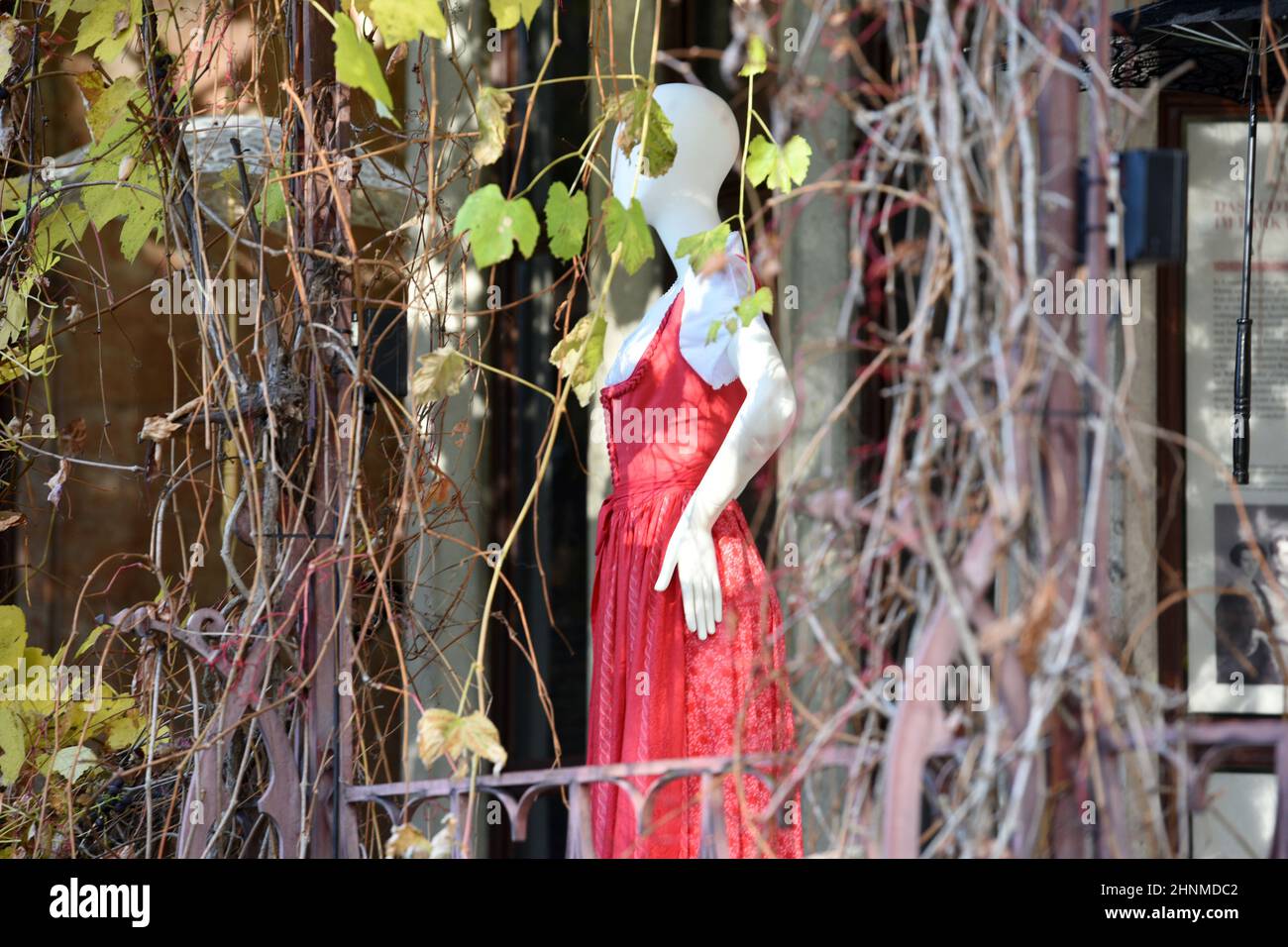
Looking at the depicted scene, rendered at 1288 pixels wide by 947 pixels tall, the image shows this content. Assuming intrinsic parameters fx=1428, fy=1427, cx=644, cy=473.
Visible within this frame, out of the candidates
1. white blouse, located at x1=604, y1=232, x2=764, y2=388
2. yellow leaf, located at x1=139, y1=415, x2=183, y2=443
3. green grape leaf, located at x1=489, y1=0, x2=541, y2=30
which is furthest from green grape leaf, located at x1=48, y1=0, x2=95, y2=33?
white blouse, located at x1=604, y1=232, x2=764, y2=388

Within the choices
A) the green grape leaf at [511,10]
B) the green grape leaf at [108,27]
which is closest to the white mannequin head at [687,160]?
the green grape leaf at [511,10]

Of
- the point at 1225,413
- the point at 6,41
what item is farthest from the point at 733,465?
the point at 1225,413

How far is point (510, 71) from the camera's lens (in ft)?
10.8

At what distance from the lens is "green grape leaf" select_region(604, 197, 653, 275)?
5.82 ft

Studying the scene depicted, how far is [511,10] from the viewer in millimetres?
1837

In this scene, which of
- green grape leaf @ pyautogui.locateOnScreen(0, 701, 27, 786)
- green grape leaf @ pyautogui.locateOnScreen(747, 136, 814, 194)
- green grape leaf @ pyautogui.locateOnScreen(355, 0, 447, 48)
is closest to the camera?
green grape leaf @ pyautogui.locateOnScreen(355, 0, 447, 48)

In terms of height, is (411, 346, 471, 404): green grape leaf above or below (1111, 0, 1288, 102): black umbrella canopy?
below

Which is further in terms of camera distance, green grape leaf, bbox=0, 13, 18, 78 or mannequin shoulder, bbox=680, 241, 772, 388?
green grape leaf, bbox=0, 13, 18, 78

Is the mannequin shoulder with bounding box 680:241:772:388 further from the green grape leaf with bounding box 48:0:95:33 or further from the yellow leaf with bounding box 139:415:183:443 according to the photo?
the green grape leaf with bounding box 48:0:95:33

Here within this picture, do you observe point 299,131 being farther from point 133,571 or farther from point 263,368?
point 133,571

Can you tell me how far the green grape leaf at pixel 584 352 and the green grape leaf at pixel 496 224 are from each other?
8.0 inches

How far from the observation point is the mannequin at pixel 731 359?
6.82ft

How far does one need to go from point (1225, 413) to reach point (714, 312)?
5.43 feet

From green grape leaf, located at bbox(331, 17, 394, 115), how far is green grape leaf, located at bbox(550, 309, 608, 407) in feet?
1.29
